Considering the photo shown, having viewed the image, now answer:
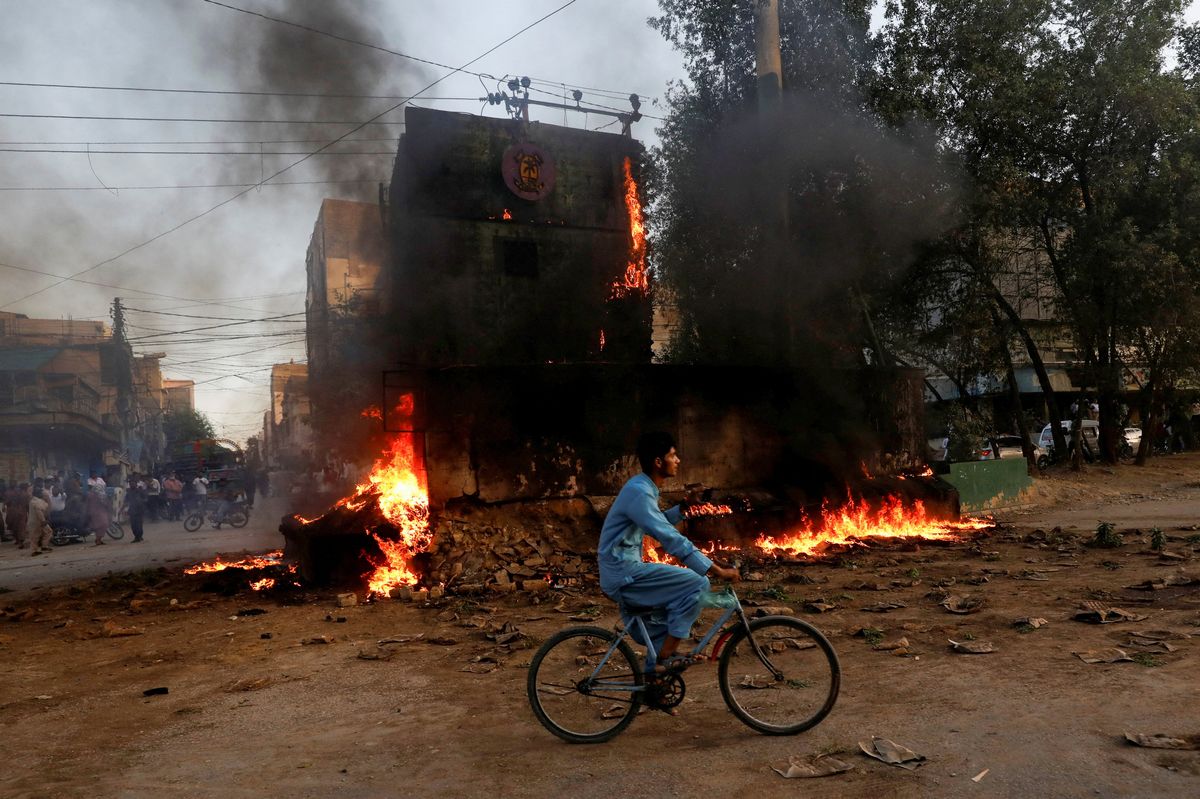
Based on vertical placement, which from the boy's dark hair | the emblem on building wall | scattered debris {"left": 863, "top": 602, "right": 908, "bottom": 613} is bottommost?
scattered debris {"left": 863, "top": 602, "right": 908, "bottom": 613}

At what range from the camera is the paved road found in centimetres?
1395

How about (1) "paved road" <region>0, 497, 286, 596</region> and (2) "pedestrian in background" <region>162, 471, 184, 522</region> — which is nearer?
(1) "paved road" <region>0, 497, 286, 596</region>

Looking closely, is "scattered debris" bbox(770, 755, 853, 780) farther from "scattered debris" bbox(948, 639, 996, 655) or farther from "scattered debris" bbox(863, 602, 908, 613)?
"scattered debris" bbox(863, 602, 908, 613)

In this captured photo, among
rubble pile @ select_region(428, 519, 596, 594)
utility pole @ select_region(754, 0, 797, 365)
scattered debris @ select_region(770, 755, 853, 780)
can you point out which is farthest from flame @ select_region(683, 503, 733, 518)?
scattered debris @ select_region(770, 755, 853, 780)

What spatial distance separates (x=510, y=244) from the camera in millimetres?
20141

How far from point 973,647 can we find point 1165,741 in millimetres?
2349

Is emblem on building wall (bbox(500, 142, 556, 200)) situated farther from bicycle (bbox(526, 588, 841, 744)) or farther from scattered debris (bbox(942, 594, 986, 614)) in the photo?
bicycle (bbox(526, 588, 841, 744))

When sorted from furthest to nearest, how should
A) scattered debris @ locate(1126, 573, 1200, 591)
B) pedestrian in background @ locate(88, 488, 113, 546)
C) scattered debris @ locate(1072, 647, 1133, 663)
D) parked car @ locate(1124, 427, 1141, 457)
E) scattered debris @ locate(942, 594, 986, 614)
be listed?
parked car @ locate(1124, 427, 1141, 457)
pedestrian in background @ locate(88, 488, 113, 546)
scattered debris @ locate(1126, 573, 1200, 591)
scattered debris @ locate(942, 594, 986, 614)
scattered debris @ locate(1072, 647, 1133, 663)

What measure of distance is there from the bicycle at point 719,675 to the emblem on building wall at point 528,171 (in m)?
16.9

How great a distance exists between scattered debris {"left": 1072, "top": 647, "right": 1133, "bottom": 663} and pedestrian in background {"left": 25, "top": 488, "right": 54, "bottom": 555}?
812 inches

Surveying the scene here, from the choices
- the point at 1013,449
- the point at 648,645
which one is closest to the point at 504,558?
the point at 648,645

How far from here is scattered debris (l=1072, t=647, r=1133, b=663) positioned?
5895 millimetres

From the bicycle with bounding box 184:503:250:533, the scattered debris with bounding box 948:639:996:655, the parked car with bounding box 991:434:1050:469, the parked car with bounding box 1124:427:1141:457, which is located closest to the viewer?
the scattered debris with bounding box 948:639:996:655

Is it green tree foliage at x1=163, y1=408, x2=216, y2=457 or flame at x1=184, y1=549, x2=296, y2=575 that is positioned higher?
green tree foliage at x1=163, y1=408, x2=216, y2=457
